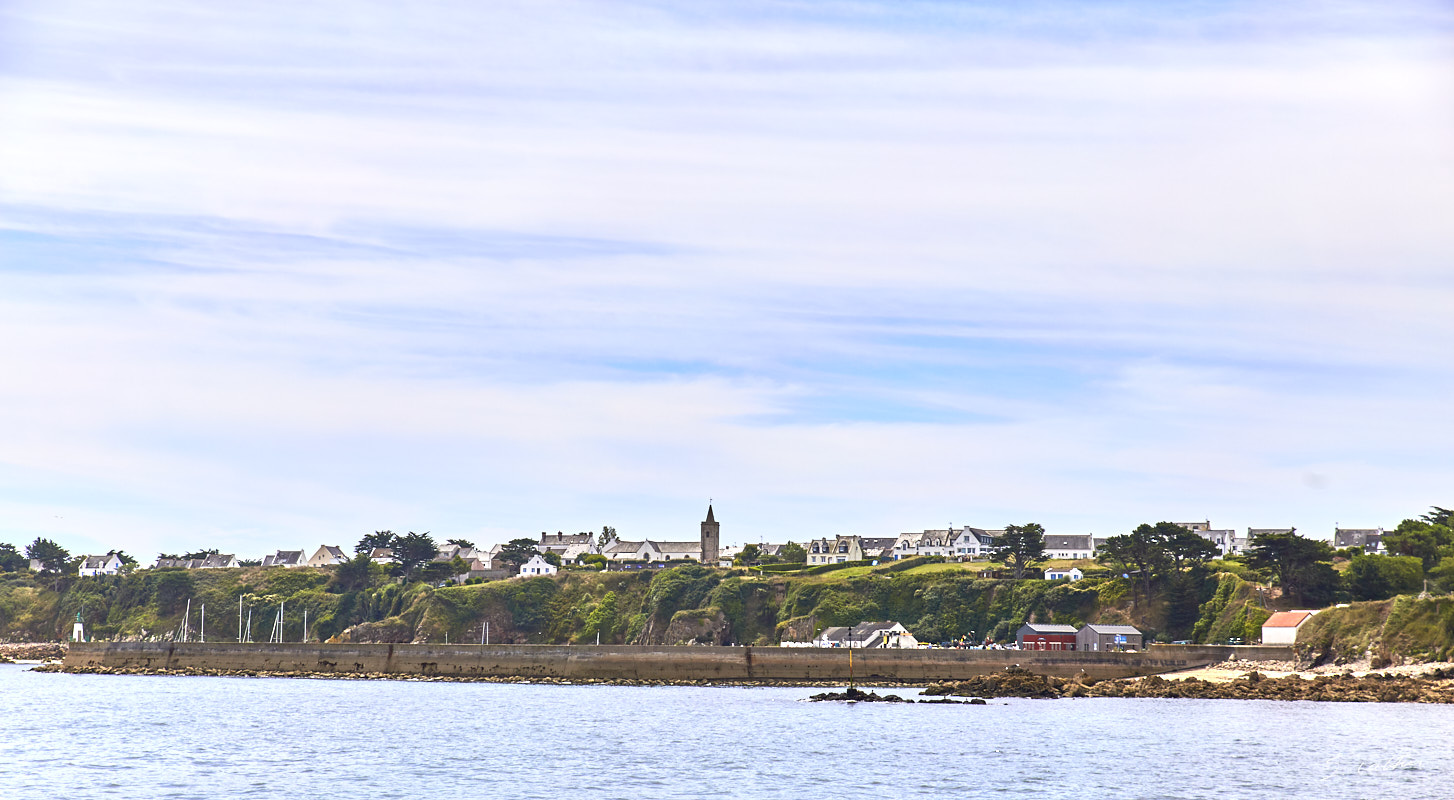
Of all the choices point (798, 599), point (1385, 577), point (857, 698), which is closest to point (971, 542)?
point (798, 599)

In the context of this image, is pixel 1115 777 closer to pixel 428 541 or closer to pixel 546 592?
pixel 546 592

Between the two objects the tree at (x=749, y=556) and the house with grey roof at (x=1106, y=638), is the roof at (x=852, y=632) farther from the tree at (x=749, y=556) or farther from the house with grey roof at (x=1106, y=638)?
the tree at (x=749, y=556)

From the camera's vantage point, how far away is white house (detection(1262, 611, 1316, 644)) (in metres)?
100

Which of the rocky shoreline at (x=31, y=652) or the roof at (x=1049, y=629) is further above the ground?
the roof at (x=1049, y=629)

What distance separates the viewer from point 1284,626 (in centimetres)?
10094

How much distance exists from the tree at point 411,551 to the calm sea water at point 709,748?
9778cm

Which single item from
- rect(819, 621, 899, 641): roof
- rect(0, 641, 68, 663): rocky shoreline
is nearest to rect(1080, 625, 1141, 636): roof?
rect(819, 621, 899, 641): roof

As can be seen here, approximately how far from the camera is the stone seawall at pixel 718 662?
3780 inches

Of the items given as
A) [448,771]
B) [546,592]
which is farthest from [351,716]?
[546,592]

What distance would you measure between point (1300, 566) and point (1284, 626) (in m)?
13.4

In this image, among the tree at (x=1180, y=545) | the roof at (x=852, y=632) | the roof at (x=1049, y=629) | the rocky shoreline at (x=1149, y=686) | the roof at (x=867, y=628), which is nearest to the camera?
the rocky shoreline at (x=1149, y=686)

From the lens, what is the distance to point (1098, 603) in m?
128

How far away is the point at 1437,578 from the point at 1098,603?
3294cm

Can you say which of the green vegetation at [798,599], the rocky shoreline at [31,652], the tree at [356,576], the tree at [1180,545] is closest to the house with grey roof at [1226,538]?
the green vegetation at [798,599]
